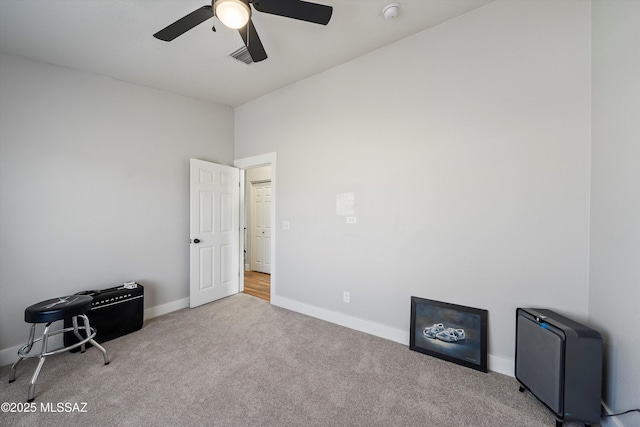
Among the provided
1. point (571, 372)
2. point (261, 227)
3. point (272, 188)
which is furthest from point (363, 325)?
point (261, 227)

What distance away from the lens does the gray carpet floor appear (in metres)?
1.54

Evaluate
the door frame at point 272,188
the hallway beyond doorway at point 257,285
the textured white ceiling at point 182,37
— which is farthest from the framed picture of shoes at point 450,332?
the textured white ceiling at point 182,37

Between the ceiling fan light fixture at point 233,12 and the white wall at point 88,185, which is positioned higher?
the ceiling fan light fixture at point 233,12

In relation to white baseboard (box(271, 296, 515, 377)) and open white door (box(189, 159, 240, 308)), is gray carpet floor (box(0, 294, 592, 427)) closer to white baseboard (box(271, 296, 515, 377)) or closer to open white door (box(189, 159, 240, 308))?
white baseboard (box(271, 296, 515, 377))

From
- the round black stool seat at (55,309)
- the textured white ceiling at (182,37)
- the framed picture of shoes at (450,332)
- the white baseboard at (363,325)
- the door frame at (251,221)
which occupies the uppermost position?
the textured white ceiling at (182,37)

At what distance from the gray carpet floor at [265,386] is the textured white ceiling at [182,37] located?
9.31ft

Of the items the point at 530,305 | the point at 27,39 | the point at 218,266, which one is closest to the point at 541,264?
the point at 530,305

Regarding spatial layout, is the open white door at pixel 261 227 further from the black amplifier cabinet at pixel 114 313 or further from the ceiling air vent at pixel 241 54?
the ceiling air vent at pixel 241 54

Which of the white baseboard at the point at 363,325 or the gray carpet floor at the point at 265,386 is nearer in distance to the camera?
the gray carpet floor at the point at 265,386

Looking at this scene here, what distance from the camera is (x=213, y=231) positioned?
3545 millimetres

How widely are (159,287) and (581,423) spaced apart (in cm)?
405

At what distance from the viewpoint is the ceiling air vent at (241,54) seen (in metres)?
2.40

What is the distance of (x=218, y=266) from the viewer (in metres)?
3.62

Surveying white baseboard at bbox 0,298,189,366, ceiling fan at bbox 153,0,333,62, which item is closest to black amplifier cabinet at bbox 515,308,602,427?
ceiling fan at bbox 153,0,333,62
